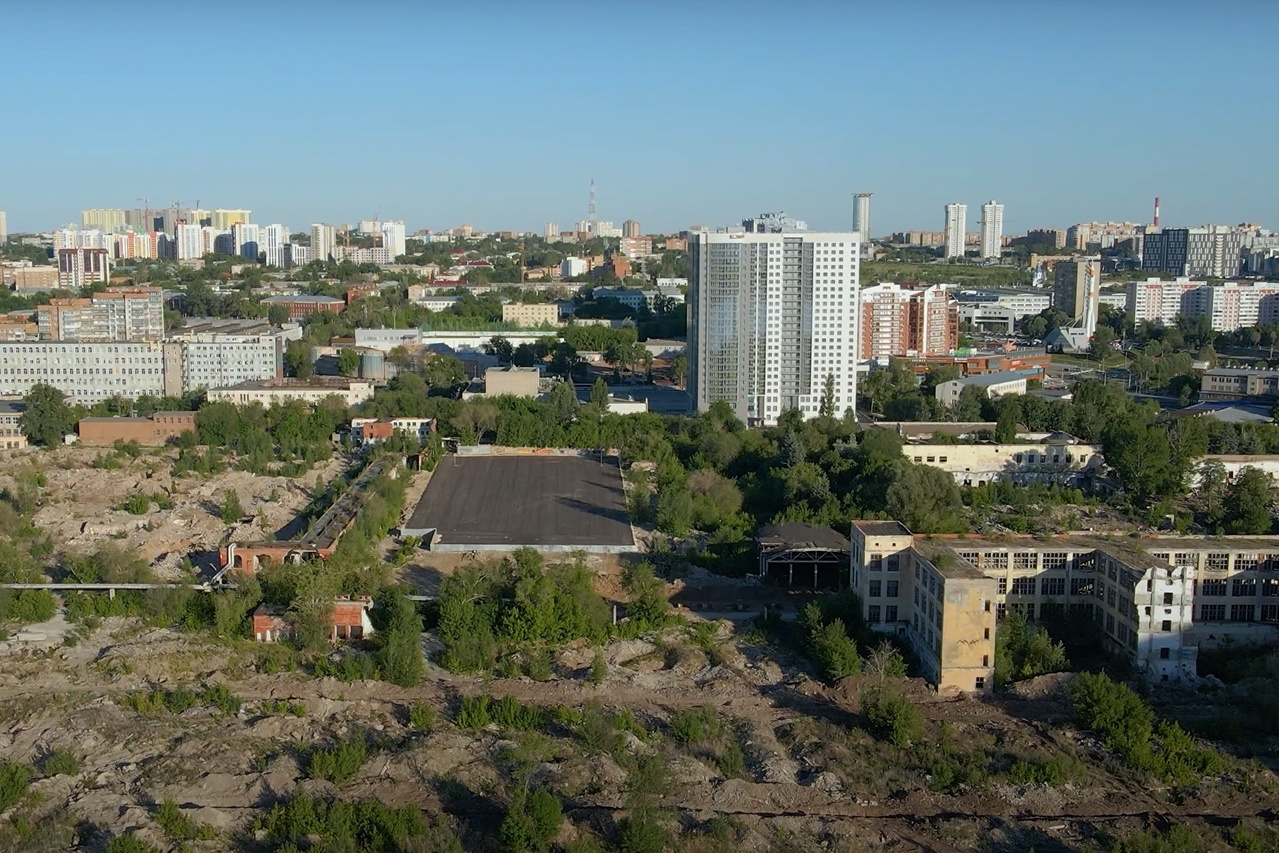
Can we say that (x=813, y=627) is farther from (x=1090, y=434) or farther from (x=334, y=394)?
(x=334, y=394)

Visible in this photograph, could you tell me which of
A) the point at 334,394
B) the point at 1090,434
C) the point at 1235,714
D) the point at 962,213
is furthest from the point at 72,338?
the point at 962,213

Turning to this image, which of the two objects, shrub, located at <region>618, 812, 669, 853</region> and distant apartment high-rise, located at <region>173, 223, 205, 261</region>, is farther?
distant apartment high-rise, located at <region>173, 223, 205, 261</region>

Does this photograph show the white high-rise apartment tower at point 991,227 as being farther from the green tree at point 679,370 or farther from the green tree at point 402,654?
the green tree at point 402,654

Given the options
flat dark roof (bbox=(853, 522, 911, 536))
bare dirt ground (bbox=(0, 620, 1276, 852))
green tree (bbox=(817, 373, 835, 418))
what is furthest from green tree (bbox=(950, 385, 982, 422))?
bare dirt ground (bbox=(0, 620, 1276, 852))

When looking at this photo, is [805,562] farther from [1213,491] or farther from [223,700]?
[1213,491]

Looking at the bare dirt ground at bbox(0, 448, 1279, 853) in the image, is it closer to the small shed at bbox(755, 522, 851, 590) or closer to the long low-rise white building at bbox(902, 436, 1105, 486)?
the small shed at bbox(755, 522, 851, 590)
